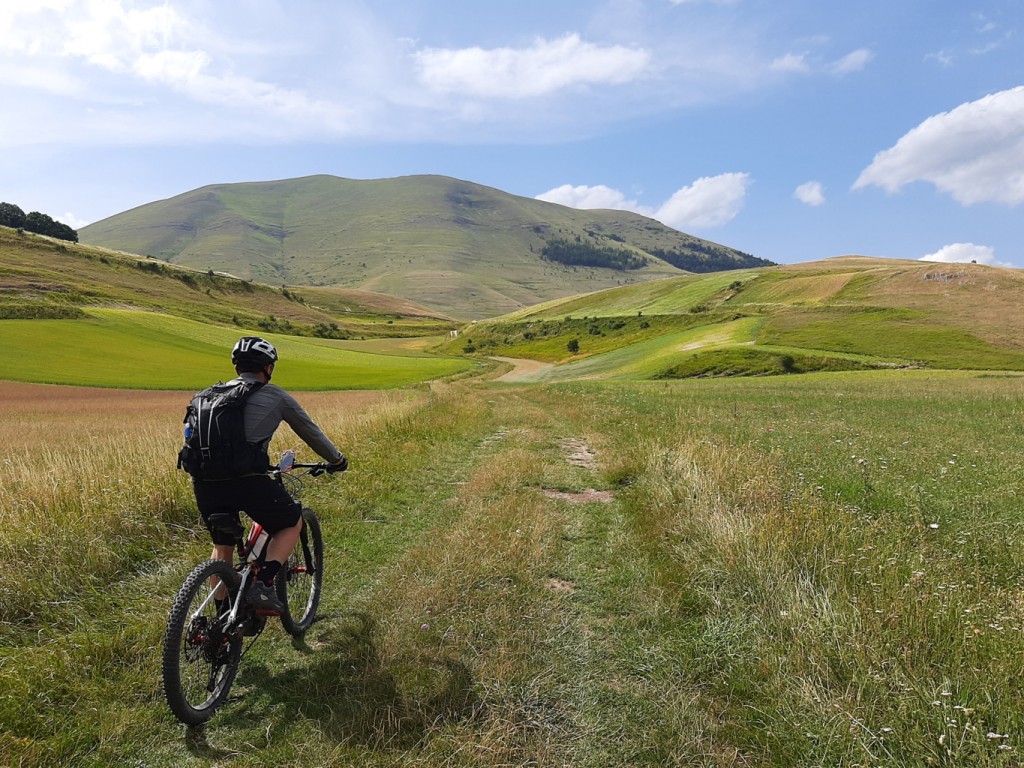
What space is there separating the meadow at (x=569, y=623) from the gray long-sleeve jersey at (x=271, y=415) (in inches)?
93.3

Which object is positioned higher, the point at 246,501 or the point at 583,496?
the point at 246,501

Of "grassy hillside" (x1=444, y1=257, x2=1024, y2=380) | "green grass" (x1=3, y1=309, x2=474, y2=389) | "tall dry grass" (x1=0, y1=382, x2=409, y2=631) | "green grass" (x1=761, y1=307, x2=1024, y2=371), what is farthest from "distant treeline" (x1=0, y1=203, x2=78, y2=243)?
"tall dry grass" (x1=0, y1=382, x2=409, y2=631)

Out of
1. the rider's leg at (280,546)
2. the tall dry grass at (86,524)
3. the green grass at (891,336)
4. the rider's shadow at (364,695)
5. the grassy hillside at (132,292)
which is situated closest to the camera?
the rider's shadow at (364,695)

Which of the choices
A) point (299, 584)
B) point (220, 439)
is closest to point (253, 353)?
point (220, 439)

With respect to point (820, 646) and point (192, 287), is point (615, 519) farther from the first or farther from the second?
point (192, 287)

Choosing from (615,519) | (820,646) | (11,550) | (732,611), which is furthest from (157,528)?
(820,646)

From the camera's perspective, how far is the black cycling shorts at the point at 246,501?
16.6 feet

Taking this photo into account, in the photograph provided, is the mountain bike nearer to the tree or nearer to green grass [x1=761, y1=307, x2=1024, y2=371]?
green grass [x1=761, y1=307, x2=1024, y2=371]

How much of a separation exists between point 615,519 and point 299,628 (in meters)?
5.76

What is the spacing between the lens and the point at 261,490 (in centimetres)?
516

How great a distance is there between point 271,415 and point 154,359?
68.7 m

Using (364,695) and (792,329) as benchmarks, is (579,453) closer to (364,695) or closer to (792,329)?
(364,695)

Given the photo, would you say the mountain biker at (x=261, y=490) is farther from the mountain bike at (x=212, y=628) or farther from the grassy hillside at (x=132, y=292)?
the grassy hillside at (x=132, y=292)

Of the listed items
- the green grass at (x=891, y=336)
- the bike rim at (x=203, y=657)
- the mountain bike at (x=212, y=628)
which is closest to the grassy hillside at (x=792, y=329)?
the green grass at (x=891, y=336)
